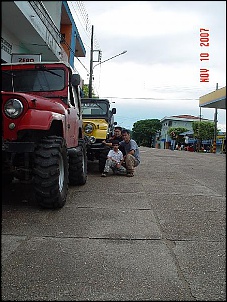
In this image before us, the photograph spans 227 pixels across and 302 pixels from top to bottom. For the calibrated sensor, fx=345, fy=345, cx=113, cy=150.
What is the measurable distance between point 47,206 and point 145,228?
1.22m

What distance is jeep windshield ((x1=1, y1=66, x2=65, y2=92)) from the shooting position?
453 centimetres

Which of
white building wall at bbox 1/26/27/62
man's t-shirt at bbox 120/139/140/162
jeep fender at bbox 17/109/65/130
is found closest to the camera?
white building wall at bbox 1/26/27/62

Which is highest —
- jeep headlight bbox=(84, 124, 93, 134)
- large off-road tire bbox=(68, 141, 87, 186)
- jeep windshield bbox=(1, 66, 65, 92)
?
jeep windshield bbox=(1, 66, 65, 92)

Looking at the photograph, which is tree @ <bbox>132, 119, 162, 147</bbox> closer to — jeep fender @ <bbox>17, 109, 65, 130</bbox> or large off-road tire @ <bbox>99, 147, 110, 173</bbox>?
large off-road tire @ <bbox>99, 147, 110, 173</bbox>

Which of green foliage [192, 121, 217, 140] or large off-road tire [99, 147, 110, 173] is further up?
green foliage [192, 121, 217, 140]

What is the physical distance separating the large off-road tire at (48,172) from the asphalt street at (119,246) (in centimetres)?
19

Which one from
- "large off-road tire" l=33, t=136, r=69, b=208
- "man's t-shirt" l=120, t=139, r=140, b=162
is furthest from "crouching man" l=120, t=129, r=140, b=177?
"large off-road tire" l=33, t=136, r=69, b=208

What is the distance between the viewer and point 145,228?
11.9ft

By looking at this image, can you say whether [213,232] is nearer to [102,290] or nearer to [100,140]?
[102,290]

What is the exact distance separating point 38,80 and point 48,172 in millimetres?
1874

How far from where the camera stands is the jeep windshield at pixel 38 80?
4.53 metres

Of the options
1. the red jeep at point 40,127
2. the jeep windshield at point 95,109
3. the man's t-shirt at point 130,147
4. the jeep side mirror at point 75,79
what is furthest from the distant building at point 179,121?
the jeep windshield at point 95,109

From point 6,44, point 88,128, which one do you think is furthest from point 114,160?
point 6,44

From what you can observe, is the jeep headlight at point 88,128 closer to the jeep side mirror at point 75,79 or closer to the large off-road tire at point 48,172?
the jeep side mirror at point 75,79
